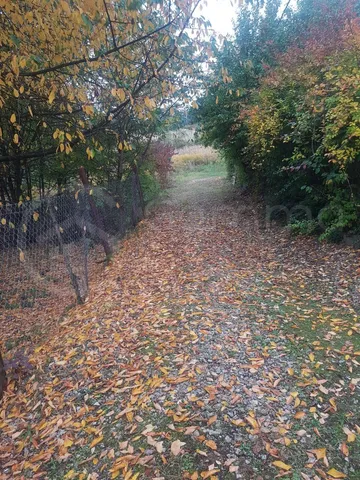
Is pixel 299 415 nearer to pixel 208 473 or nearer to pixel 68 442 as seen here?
pixel 208 473

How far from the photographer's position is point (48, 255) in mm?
5566

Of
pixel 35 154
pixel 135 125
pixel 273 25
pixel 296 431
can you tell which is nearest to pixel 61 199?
pixel 35 154

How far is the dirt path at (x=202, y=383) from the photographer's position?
212 centimetres

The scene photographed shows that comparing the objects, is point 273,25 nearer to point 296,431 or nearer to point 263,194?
point 263,194

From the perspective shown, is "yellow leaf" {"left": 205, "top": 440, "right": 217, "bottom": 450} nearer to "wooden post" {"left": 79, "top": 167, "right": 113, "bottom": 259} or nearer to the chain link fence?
the chain link fence

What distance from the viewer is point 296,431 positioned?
7.32 feet

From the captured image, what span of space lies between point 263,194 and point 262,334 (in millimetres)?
6520

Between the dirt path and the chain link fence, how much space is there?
741 millimetres

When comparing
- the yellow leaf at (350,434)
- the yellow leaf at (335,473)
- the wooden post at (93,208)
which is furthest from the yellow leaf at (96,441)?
the wooden post at (93,208)

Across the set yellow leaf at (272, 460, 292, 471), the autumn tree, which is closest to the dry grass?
the autumn tree

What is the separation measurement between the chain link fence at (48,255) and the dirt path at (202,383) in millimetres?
741

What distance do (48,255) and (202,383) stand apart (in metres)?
3.92

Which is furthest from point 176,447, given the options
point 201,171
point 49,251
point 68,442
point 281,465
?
point 201,171

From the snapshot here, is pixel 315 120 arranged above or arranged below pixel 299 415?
above
